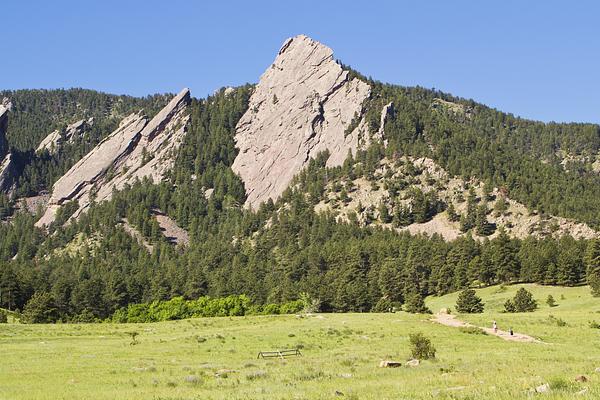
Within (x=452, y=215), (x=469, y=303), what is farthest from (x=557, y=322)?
(x=452, y=215)

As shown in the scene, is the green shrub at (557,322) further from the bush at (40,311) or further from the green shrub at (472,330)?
the bush at (40,311)

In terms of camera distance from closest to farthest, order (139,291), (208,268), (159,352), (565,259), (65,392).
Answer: (65,392) < (159,352) < (565,259) < (139,291) < (208,268)

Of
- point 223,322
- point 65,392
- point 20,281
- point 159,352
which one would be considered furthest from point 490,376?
point 20,281

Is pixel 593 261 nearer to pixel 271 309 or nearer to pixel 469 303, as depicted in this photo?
pixel 469 303

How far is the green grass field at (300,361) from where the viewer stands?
76.6 feet

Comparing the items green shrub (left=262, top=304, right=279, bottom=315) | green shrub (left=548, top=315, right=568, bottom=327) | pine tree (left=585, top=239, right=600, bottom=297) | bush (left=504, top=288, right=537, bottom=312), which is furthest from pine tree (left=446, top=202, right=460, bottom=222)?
green shrub (left=548, top=315, right=568, bottom=327)

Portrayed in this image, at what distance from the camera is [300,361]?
127ft

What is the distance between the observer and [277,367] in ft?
117

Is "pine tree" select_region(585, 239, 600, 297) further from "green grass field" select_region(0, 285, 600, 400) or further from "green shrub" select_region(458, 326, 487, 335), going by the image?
"green shrub" select_region(458, 326, 487, 335)

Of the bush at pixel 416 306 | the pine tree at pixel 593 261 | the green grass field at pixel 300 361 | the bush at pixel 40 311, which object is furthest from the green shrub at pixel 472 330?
the bush at pixel 40 311

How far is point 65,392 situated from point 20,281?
122721 millimetres

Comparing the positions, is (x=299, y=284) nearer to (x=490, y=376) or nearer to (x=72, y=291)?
Answer: (x=72, y=291)

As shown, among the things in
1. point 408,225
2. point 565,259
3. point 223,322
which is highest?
point 408,225

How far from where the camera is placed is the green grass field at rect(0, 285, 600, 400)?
23.3m
